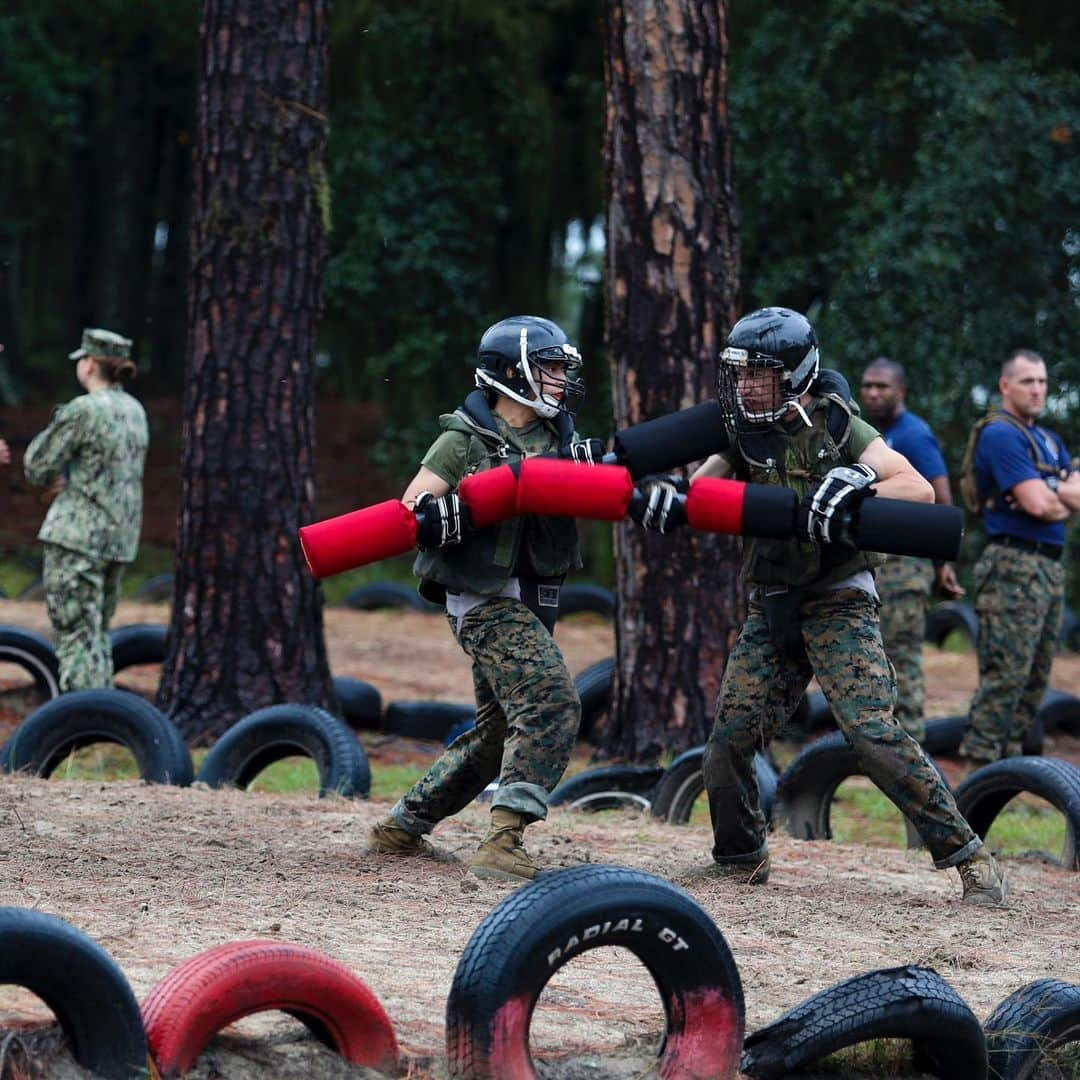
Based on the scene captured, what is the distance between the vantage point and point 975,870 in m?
6.55

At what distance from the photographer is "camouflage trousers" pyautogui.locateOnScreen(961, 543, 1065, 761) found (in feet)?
35.2

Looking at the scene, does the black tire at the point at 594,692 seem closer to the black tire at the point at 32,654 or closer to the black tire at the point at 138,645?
the black tire at the point at 138,645

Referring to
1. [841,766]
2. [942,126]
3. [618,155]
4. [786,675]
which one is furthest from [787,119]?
[786,675]

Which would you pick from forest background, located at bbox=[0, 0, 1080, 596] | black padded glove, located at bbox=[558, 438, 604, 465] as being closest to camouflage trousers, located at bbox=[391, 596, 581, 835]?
black padded glove, located at bbox=[558, 438, 604, 465]

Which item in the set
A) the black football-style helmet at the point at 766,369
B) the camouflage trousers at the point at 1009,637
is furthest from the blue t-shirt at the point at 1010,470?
the black football-style helmet at the point at 766,369

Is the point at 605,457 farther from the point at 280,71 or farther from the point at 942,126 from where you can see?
the point at 942,126

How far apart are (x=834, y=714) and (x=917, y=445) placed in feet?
14.8

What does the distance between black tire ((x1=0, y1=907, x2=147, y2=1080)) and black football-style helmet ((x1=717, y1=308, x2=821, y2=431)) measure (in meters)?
3.24

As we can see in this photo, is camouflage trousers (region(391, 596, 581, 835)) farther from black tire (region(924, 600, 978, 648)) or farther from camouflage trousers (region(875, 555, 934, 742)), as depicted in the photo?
black tire (region(924, 600, 978, 648))

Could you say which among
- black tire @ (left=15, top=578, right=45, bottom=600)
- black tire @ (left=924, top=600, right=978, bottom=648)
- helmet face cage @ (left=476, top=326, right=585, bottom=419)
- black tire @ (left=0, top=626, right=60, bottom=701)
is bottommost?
black tire @ (left=0, top=626, right=60, bottom=701)

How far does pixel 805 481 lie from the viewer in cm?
643

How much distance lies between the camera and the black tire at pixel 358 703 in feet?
38.9

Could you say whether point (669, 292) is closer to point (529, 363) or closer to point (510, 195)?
point (529, 363)

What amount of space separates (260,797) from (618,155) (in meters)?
4.67
